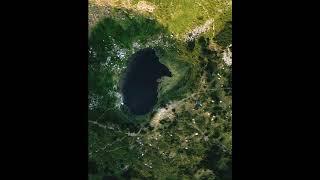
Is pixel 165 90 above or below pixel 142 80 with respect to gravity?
below
